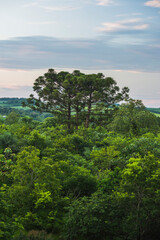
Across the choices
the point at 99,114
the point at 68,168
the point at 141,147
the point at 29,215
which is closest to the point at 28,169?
the point at 29,215

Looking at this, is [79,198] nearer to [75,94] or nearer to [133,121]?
[133,121]

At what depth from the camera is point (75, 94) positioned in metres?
63.0

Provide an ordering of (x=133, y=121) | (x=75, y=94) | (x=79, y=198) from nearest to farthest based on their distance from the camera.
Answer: (x=79, y=198)
(x=133, y=121)
(x=75, y=94)

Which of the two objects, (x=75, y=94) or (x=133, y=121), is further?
(x=75, y=94)

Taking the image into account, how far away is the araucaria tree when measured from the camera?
2440 inches

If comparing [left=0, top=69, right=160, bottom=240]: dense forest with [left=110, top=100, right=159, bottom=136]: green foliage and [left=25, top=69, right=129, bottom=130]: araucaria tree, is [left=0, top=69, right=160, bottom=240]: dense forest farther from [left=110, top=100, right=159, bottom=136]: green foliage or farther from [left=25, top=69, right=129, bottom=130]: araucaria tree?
[left=25, top=69, right=129, bottom=130]: araucaria tree

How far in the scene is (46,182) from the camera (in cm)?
2325

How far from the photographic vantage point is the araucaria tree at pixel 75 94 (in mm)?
61969

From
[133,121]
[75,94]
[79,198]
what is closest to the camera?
[79,198]

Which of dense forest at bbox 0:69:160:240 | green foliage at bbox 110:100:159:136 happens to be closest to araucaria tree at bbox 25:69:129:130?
green foliage at bbox 110:100:159:136

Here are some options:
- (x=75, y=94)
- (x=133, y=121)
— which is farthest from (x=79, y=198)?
(x=75, y=94)

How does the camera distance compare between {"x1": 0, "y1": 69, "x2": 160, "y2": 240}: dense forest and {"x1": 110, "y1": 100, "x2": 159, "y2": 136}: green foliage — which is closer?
{"x1": 0, "y1": 69, "x2": 160, "y2": 240}: dense forest

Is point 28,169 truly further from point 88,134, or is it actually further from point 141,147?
point 88,134

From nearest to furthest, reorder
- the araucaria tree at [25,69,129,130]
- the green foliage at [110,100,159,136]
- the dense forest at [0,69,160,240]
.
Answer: the dense forest at [0,69,160,240] → the green foliage at [110,100,159,136] → the araucaria tree at [25,69,129,130]
